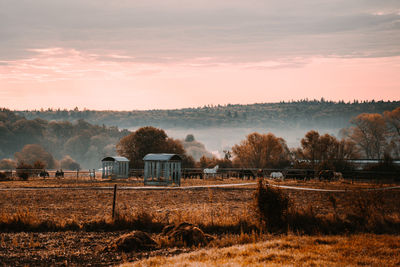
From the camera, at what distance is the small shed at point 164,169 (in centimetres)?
4369

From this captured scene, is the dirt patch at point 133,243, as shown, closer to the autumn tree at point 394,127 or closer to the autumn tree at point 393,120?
the autumn tree at point 394,127

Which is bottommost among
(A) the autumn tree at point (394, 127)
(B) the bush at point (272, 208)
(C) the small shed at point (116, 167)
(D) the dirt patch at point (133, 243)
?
(C) the small shed at point (116, 167)

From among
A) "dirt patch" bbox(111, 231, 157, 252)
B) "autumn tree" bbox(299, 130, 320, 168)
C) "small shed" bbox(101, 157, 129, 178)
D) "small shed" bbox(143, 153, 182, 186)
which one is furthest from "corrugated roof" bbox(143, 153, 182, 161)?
"autumn tree" bbox(299, 130, 320, 168)

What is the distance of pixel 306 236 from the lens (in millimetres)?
14156

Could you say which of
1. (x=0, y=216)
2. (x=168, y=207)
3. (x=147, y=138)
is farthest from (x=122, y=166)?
(x=0, y=216)

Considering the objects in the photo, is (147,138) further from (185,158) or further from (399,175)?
(399,175)

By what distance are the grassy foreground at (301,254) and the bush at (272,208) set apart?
1.91 m

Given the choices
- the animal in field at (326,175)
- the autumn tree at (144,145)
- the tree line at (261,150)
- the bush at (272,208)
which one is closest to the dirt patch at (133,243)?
the bush at (272,208)

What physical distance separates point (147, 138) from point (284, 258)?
65.3m

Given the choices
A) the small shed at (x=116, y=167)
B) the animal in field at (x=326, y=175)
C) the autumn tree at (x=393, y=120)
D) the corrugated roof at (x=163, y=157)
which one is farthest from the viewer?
the autumn tree at (x=393, y=120)

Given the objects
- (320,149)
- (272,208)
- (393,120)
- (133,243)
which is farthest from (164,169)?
(393,120)

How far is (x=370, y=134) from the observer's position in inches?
4210

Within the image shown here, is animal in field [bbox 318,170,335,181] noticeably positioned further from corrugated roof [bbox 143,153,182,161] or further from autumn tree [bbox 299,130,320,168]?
autumn tree [bbox 299,130,320,168]

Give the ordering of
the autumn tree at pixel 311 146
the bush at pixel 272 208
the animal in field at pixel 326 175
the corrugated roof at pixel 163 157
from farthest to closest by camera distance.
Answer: the autumn tree at pixel 311 146 → the animal in field at pixel 326 175 → the corrugated roof at pixel 163 157 → the bush at pixel 272 208
